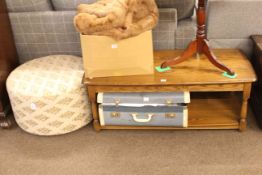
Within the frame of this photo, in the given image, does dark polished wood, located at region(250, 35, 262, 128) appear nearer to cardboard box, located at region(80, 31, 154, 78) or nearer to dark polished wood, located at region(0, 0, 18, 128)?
cardboard box, located at region(80, 31, 154, 78)

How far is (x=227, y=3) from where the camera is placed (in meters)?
2.12

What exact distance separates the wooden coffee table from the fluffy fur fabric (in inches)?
11.0

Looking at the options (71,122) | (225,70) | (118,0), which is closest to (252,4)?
(225,70)

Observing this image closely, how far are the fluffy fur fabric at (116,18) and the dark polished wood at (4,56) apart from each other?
1.98 ft

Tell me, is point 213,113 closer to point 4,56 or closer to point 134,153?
point 134,153

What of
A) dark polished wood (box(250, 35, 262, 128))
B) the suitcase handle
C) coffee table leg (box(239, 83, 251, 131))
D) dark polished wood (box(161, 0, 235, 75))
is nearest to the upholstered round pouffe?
the suitcase handle

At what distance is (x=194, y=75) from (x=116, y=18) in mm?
548

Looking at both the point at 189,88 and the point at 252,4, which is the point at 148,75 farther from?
the point at 252,4

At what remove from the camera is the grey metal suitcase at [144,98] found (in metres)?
1.97

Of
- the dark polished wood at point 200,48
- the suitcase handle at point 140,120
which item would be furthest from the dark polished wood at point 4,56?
the dark polished wood at point 200,48

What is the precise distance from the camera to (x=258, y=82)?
2.20 m

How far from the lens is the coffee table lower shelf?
209cm

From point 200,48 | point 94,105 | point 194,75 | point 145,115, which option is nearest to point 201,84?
point 194,75

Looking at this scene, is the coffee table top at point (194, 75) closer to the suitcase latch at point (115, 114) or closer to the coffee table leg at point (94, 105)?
the coffee table leg at point (94, 105)
